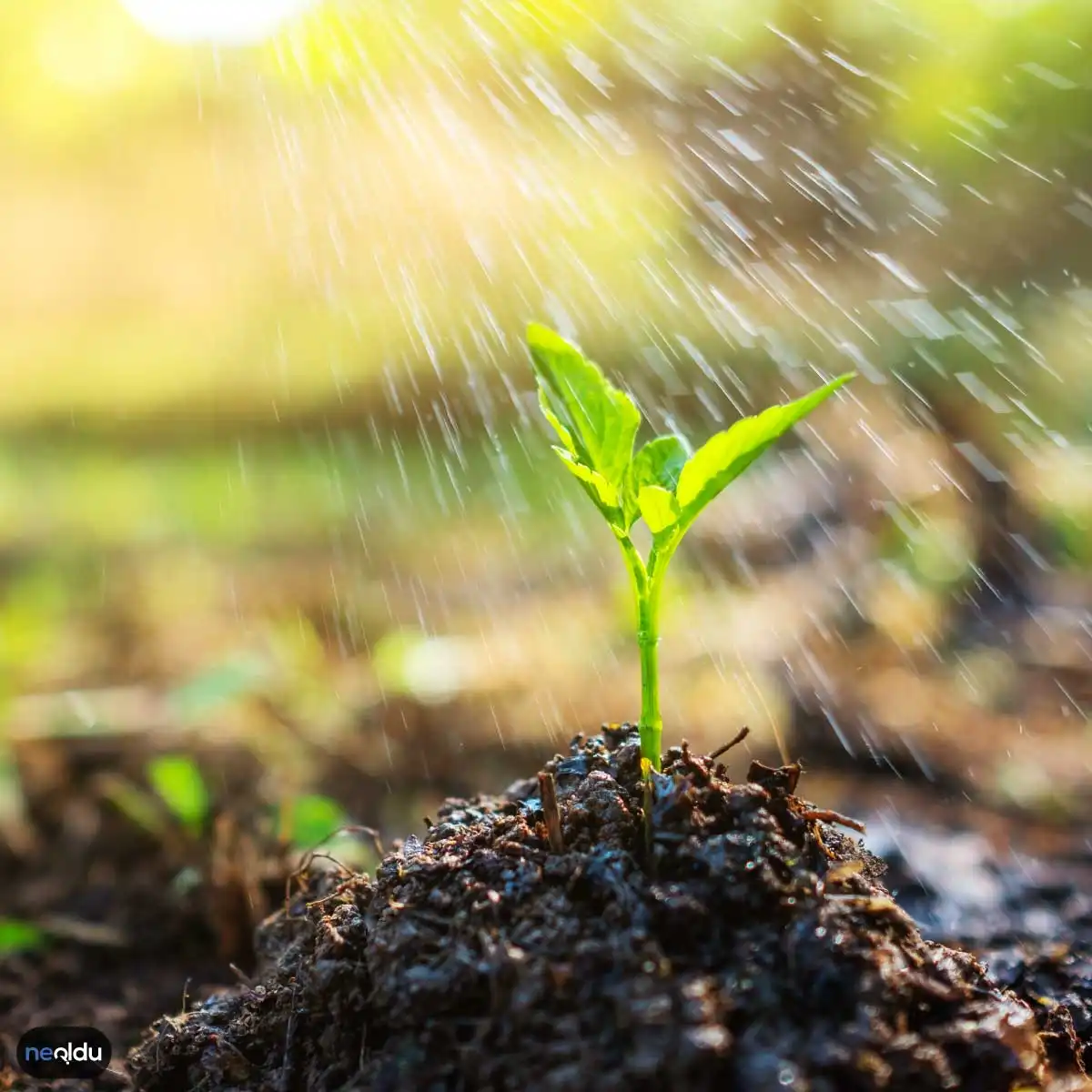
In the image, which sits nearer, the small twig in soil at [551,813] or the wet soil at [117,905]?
the small twig in soil at [551,813]

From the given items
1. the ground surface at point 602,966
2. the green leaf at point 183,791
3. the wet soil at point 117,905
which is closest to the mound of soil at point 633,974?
the ground surface at point 602,966

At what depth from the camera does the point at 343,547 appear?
3.46 m

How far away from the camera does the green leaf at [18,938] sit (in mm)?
1145

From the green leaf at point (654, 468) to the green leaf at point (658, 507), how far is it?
35 mm

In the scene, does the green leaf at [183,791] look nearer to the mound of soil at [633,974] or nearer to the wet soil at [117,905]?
the wet soil at [117,905]

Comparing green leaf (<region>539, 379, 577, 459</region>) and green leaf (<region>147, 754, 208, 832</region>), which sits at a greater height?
green leaf (<region>539, 379, 577, 459</region>)

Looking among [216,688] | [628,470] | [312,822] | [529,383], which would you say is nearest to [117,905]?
[312,822]

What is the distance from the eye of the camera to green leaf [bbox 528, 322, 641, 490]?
2.22 feet

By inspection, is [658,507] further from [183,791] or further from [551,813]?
[183,791]

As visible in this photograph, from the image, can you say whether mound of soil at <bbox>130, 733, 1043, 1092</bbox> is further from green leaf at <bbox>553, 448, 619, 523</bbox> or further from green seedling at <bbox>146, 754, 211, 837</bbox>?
green seedling at <bbox>146, 754, 211, 837</bbox>

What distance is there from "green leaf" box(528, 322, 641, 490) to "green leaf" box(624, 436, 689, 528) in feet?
0.04

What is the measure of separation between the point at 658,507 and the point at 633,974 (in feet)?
0.94

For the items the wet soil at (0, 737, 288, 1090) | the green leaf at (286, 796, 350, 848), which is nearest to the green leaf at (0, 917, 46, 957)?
the wet soil at (0, 737, 288, 1090)

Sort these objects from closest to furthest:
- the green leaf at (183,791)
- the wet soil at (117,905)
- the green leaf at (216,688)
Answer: the wet soil at (117,905) < the green leaf at (183,791) < the green leaf at (216,688)
